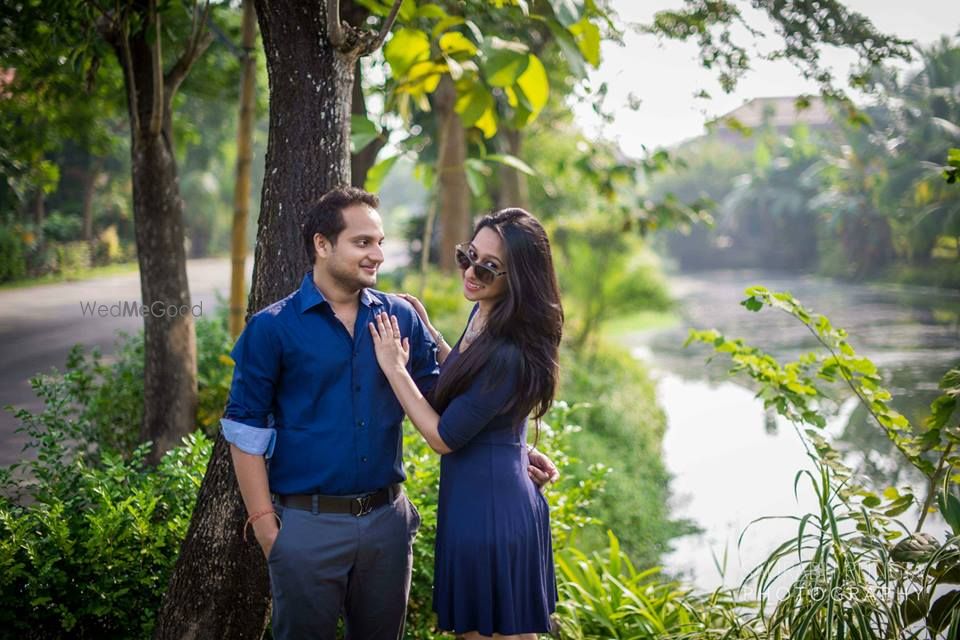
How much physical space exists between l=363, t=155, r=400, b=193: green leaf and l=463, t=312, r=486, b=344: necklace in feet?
5.62

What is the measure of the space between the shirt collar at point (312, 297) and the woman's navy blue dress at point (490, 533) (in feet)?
0.98

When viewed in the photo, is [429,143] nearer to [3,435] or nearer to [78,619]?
[3,435]

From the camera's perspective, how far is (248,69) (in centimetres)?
666

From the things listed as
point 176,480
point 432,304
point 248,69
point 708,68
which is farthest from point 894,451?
point 176,480

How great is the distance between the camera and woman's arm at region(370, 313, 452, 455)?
2.43 meters

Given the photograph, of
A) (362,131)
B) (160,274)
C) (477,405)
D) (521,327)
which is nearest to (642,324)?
(160,274)

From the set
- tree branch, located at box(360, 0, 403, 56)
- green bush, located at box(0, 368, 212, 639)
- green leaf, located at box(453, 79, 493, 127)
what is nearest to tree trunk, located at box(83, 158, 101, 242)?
green bush, located at box(0, 368, 212, 639)

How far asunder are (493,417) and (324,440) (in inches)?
19.1

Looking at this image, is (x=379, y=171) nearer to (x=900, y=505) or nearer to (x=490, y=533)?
(x=490, y=533)

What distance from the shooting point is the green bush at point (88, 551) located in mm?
2994

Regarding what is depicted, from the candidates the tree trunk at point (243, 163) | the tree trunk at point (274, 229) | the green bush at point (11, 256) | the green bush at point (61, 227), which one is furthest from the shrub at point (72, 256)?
the tree trunk at point (274, 229)

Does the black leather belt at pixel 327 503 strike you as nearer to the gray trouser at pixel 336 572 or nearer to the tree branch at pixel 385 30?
the gray trouser at pixel 336 572

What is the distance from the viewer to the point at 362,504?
2471 mm

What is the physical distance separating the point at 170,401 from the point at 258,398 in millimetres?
3201
